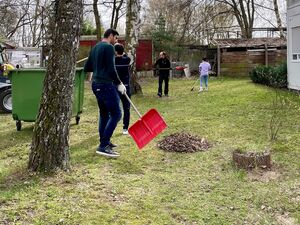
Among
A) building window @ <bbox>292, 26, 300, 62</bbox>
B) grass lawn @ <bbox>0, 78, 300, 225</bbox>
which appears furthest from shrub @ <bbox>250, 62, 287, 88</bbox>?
grass lawn @ <bbox>0, 78, 300, 225</bbox>

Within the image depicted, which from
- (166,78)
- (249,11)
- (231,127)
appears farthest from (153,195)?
(249,11)

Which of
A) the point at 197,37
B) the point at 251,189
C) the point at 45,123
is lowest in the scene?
the point at 251,189

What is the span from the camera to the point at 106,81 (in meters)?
5.95

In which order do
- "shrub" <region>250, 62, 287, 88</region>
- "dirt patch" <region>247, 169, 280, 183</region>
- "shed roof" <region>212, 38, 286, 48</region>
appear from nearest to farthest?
"dirt patch" <region>247, 169, 280, 183</region>, "shrub" <region>250, 62, 287, 88</region>, "shed roof" <region>212, 38, 286, 48</region>

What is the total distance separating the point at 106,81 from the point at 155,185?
1.79 m

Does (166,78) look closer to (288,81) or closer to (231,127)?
(288,81)

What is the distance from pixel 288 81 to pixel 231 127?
8.09m

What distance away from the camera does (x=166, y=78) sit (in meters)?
14.9

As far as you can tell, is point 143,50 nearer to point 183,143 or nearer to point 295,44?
point 295,44

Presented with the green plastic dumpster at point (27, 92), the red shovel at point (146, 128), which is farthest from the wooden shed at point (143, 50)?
the red shovel at point (146, 128)

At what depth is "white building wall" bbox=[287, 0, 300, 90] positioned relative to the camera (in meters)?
14.6

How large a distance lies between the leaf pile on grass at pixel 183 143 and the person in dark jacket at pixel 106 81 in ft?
3.17

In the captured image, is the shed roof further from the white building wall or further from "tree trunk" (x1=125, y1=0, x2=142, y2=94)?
"tree trunk" (x1=125, y1=0, x2=142, y2=94)

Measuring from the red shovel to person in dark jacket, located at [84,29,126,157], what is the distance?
312 mm
